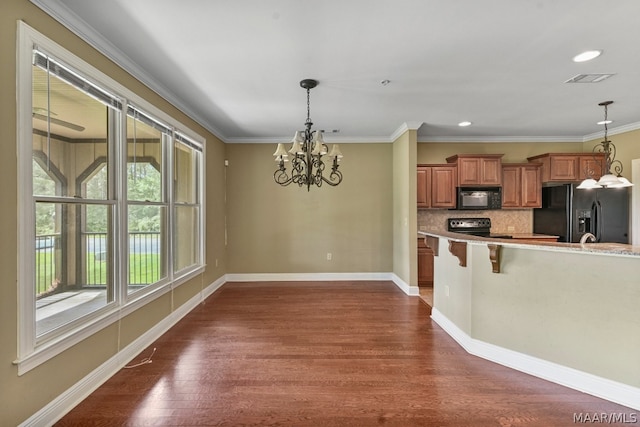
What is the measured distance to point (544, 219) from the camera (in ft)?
16.8

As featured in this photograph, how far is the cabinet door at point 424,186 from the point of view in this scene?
5.09 m

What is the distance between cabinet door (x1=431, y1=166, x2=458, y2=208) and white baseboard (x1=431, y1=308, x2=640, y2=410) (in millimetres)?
2634

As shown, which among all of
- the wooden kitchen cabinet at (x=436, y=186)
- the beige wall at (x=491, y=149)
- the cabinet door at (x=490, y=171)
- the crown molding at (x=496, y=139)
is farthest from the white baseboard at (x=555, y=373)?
the crown molding at (x=496, y=139)

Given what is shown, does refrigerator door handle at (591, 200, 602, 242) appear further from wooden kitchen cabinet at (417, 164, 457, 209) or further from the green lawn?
the green lawn

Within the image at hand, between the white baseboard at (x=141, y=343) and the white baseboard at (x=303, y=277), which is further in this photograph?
the white baseboard at (x=303, y=277)

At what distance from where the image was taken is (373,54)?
2465mm

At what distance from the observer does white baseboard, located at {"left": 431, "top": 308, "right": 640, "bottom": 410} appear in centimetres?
202

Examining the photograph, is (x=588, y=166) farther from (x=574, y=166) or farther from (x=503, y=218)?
(x=503, y=218)

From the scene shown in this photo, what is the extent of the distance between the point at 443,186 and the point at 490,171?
80 centimetres

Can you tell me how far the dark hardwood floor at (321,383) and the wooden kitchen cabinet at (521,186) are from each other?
10.1 feet

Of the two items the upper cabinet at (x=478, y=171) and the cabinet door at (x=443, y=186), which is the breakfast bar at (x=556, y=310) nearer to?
the cabinet door at (x=443, y=186)

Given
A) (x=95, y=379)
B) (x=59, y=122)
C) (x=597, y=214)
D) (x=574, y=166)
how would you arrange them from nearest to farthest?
(x=59, y=122) → (x=95, y=379) → (x=597, y=214) → (x=574, y=166)

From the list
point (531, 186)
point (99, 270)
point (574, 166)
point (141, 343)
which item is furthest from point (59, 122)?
point (574, 166)

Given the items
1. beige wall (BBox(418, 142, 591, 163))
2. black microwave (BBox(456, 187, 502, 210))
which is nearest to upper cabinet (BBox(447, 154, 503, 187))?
black microwave (BBox(456, 187, 502, 210))
